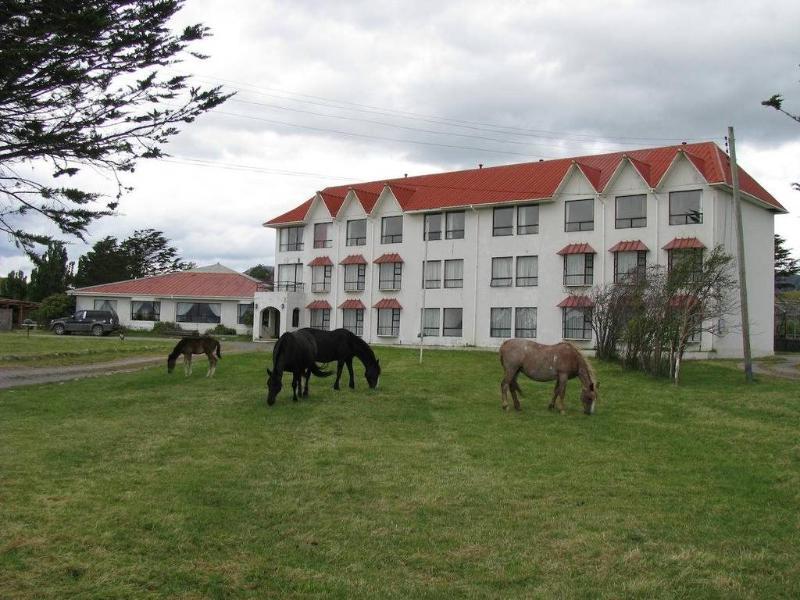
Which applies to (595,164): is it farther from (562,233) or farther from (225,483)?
(225,483)

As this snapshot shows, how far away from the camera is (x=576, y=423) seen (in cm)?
1490

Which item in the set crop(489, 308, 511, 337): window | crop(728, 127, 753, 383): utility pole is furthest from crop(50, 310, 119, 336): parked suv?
crop(728, 127, 753, 383): utility pole

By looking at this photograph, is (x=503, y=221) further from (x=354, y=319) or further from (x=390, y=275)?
(x=354, y=319)

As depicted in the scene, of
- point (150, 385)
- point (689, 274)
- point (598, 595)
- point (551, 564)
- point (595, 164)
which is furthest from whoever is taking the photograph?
point (595, 164)

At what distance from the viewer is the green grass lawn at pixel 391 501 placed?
634 cm

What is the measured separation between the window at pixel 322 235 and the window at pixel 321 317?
4.72 metres

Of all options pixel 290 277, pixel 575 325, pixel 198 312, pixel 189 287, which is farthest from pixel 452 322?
pixel 189 287

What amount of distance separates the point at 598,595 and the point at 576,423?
9019 millimetres

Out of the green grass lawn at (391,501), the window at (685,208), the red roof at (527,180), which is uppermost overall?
the red roof at (527,180)

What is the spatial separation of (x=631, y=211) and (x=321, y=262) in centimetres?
2233

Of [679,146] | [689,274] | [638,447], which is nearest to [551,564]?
[638,447]

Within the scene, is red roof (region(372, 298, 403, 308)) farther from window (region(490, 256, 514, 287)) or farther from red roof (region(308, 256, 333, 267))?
window (region(490, 256, 514, 287))

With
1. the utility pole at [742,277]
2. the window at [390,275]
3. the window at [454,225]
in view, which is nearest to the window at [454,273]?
the window at [454,225]

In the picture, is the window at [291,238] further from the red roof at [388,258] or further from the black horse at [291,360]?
the black horse at [291,360]
